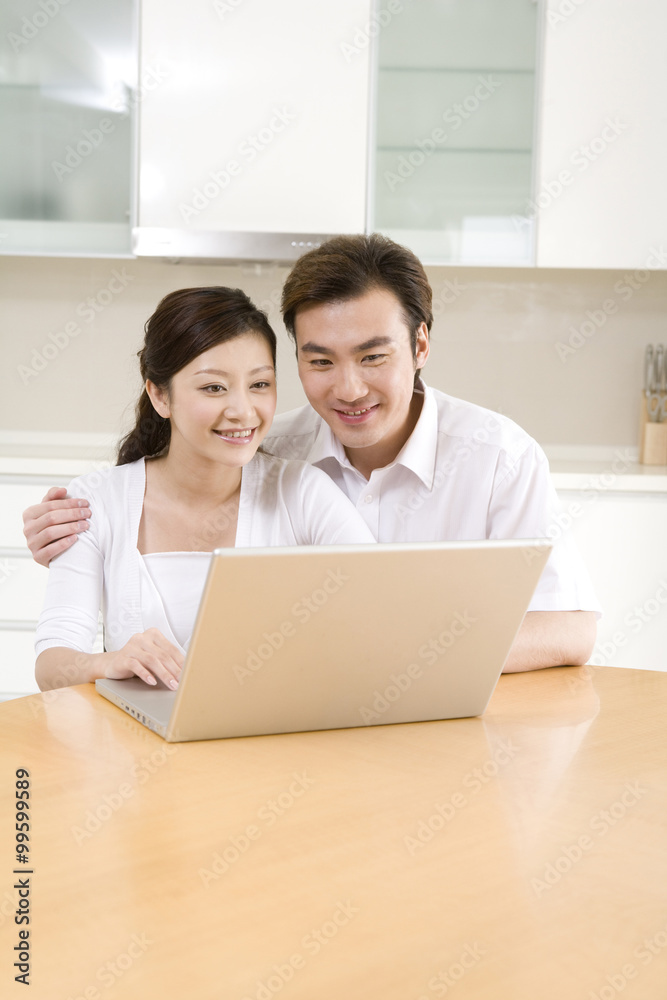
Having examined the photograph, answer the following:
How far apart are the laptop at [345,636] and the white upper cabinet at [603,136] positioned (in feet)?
6.83

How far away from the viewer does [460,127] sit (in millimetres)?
2891

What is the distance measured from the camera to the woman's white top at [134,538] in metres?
1.40

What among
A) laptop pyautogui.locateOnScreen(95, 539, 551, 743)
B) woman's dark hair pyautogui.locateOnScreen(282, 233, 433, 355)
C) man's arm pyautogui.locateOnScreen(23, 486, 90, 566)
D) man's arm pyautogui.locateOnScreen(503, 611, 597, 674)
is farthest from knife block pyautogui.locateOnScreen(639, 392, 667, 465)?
laptop pyautogui.locateOnScreen(95, 539, 551, 743)

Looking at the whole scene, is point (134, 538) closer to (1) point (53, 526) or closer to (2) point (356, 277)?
(1) point (53, 526)

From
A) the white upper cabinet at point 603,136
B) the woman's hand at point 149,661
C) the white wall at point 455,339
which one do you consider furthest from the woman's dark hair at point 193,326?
the white wall at point 455,339

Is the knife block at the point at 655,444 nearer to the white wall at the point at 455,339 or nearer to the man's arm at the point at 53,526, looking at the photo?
the white wall at the point at 455,339

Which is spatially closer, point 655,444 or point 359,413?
point 359,413

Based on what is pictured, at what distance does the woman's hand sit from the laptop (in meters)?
0.07

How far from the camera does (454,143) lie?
9.50 feet

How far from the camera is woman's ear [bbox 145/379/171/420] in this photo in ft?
5.28

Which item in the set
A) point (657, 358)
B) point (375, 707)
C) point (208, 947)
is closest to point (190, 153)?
point (657, 358)

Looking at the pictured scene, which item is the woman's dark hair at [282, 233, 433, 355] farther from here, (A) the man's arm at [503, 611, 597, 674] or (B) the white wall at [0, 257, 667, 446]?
(B) the white wall at [0, 257, 667, 446]

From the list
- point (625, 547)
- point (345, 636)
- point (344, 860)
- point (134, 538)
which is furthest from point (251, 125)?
point (344, 860)

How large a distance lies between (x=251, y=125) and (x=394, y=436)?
56.6 inches
